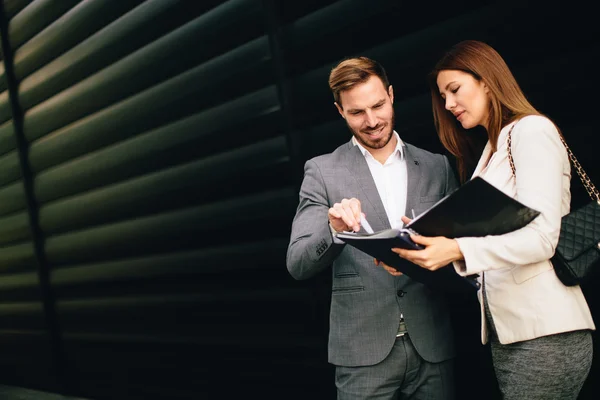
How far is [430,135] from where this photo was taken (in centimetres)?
244

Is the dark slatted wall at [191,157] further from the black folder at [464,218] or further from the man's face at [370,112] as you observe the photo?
the black folder at [464,218]

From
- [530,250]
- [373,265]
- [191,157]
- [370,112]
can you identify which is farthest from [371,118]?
[191,157]

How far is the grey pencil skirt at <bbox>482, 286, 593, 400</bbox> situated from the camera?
1.44 metres

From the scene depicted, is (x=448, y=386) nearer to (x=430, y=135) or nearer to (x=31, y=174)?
(x=430, y=135)

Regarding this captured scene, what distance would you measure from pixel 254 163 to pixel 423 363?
177cm

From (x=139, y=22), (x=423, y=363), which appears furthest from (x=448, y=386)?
(x=139, y=22)

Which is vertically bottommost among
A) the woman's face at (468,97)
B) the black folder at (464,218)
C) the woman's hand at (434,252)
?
the woman's hand at (434,252)

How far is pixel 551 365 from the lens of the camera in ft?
4.74

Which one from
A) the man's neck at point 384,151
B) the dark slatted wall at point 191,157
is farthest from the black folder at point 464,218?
the dark slatted wall at point 191,157

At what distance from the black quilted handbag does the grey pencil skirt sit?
0.58ft

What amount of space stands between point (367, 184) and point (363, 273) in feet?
1.16

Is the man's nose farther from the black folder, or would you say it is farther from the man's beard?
the black folder

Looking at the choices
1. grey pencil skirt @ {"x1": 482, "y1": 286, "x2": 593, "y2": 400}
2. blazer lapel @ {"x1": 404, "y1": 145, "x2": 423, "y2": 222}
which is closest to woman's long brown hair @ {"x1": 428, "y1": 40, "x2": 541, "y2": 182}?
blazer lapel @ {"x1": 404, "y1": 145, "x2": 423, "y2": 222}

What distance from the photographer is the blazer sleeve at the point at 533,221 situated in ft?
4.47
